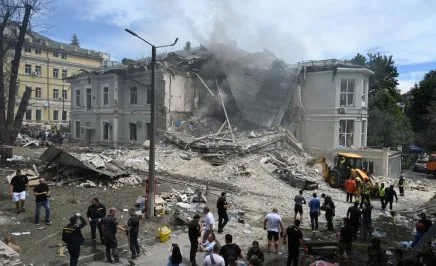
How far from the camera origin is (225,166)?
79.6 feet

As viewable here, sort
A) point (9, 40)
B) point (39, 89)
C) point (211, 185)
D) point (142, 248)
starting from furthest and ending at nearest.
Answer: point (39, 89), point (9, 40), point (211, 185), point (142, 248)

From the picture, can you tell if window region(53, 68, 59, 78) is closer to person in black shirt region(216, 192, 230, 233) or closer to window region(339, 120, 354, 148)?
window region(339, 120, 354, 148)

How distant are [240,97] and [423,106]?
2945cm

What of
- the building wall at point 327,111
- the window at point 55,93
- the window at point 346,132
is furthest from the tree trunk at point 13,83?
the window at point 55,93

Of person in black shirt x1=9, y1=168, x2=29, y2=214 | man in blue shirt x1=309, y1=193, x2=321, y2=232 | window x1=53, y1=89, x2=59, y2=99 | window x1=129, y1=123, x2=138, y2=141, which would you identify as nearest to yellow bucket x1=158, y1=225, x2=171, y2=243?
man in blue shirt x1=309, y1=193, x2=321, y2=232

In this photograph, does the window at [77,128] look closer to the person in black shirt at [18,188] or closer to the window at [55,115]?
the window at [55,115]

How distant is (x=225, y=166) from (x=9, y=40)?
1554cm

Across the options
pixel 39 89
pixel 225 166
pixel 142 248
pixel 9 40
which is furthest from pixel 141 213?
pixel 39 89

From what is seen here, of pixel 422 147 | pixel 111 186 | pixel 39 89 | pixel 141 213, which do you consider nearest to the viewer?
pixel 141 213

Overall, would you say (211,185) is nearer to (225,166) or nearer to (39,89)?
(225,166)

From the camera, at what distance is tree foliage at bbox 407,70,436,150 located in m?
45.9

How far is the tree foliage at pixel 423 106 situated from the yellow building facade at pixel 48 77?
4901 centimetres

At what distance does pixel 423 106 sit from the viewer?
1949 inches

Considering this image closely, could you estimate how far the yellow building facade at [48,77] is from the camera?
62.4 metres
